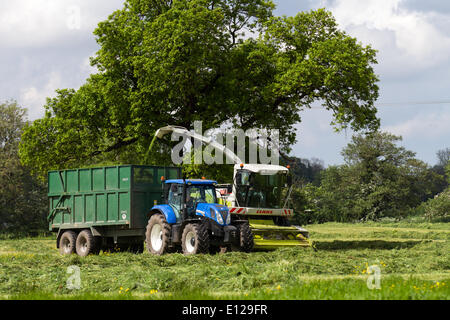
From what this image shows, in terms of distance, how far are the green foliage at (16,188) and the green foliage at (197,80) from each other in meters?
13.6

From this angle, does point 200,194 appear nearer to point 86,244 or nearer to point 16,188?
point 86,244

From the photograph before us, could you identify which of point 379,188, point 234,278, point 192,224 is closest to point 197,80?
point 192,224

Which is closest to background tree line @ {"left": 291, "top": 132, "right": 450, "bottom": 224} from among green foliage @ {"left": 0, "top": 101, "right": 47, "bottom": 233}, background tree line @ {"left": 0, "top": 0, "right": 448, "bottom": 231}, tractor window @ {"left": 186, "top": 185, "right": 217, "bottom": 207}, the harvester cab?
green foliage @ {"left": 0, "top": 101, "right": 47, "bottom": 233}

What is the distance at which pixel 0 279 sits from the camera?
46.4ft

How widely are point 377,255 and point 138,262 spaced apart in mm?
7673

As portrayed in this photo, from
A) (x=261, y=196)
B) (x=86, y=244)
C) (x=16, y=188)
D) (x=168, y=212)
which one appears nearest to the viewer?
(x=168, y=212)

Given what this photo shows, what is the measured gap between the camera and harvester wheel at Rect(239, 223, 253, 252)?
2031 centimetres

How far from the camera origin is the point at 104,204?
22.4 m

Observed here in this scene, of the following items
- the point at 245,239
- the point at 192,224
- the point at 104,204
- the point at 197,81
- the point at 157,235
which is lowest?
the point at 245,239

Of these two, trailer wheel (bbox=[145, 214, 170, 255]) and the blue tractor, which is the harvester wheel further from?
trailer wheel (bbox=[145, 214, 170, 255])

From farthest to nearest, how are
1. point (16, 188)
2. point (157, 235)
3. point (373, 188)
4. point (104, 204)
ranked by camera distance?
1. point (373, 188)
2. point (16, 188)
3. point (104, 204)
4. point (157, 235)

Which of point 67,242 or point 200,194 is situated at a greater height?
point 200,194

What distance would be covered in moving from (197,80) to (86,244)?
11.6 m

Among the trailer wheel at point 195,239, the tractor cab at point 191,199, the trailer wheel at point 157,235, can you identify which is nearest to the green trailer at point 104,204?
the trailer wheel at point 157,235
